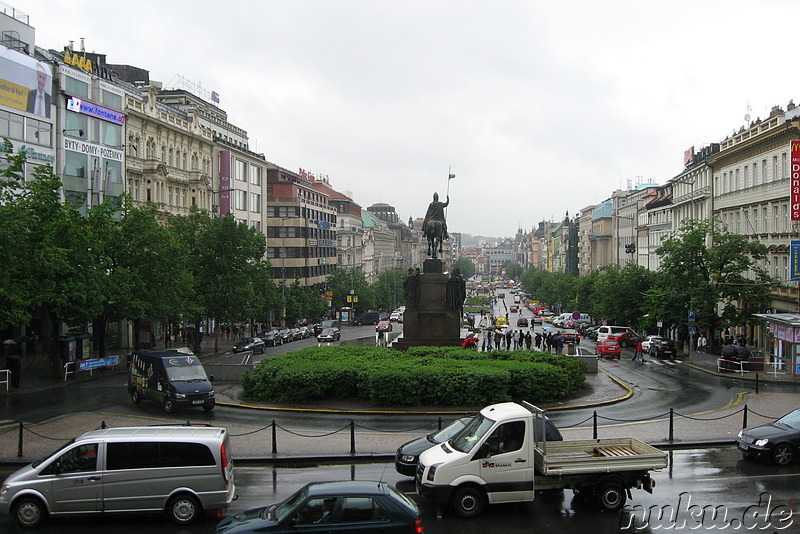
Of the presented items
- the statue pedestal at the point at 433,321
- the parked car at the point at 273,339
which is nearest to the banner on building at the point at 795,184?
the statue pedestal at the point at 433,321

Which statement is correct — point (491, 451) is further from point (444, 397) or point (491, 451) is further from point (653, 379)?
point (653, 379)

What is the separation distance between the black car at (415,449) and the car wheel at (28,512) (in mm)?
7262

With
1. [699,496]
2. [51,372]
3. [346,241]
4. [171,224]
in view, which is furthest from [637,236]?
[699,496]

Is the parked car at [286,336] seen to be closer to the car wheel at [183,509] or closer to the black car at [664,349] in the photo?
the black car at [664,349]

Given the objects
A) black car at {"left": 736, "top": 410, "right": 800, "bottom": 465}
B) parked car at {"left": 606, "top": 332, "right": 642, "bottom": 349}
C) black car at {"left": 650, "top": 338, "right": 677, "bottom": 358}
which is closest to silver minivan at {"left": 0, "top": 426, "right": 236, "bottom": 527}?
black car at {"left": 736, "top": 410, "right": 800, "bottom": 465}

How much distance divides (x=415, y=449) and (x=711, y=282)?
1457 inches

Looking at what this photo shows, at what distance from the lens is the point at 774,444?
18.1 metres

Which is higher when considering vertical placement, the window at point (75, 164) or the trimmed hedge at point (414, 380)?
the window at point (75, 164)

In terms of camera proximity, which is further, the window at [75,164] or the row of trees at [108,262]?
the window at [75,164]

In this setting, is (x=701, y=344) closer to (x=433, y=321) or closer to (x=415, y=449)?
(x=433, y=321)

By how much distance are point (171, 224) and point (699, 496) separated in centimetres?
4778

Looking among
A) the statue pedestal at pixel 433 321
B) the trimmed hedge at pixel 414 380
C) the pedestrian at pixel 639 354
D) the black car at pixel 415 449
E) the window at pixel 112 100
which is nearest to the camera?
the black car at pixel 415 449

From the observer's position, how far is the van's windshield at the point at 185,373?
86.9 ft

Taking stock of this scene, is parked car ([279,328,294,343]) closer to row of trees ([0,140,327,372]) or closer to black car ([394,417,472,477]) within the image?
row of trees ([0,140,327,372])
